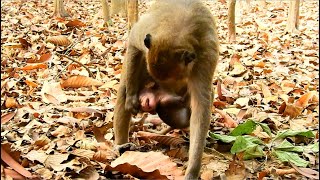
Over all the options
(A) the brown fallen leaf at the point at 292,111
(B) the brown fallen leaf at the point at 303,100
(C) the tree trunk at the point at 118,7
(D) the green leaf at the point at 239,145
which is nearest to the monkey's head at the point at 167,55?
(D) the green leaf at the point at 239,145

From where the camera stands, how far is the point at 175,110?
3525mm

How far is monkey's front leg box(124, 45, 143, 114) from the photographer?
3.36m

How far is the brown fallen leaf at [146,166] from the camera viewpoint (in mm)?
2768

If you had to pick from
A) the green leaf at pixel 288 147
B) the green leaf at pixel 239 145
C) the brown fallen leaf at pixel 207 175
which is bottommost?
the brown fallen leaf at pixel 207 175

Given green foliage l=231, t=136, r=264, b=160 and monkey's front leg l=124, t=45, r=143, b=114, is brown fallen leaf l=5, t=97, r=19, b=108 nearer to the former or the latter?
monkey's front leg l=124, t=45, r=143, b=114

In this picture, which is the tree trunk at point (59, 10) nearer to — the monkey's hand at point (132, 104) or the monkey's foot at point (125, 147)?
the monkey's hand at point (132, 104)

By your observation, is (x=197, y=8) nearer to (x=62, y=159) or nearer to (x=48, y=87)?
(x=62, y=159)

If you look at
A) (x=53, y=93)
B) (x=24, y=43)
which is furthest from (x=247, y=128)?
(x=24, y=43)

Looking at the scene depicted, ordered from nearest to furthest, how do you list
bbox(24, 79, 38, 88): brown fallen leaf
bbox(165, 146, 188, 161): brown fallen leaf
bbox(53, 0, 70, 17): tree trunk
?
bbox(165, 146, 188, 161): brown fallen leaf < bbox(24, 79, 38, 88): brown fallen leaf < bbox(53, 0, 70, 17): tree trunk

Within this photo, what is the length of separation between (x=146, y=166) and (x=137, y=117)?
54.6 inches

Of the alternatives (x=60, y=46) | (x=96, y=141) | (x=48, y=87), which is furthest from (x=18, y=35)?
(x=96, y=141)

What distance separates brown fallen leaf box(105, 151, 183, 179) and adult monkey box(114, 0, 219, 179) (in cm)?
12

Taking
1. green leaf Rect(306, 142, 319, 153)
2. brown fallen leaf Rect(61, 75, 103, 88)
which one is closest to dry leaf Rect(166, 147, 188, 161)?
green leaf Rect(306, 142, 319, 153)

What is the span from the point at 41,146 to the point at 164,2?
4.44 feet
